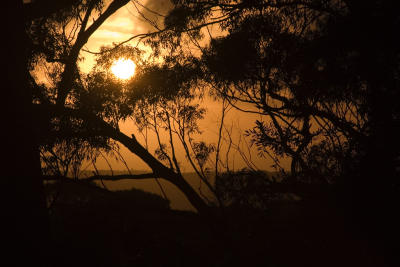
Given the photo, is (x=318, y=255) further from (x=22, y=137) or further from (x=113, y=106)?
(x=22, y=137)

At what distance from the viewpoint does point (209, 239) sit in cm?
1178

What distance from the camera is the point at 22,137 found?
1790mm

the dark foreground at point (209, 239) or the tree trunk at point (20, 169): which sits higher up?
the tree trunk at point (20, 169)

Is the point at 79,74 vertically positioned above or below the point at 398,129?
above

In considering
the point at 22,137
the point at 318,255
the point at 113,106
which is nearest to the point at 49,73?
the point at 113,106

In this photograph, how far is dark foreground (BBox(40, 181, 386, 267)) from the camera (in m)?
4.18

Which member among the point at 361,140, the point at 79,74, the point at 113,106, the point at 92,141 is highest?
the point at 79,74

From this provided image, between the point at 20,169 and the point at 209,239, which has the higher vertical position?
the point at 20,169

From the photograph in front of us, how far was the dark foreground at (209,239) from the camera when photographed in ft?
13.7

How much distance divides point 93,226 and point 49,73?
29.7ft

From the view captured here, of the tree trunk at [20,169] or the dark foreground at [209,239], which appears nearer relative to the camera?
the tree trunk at [20,169]

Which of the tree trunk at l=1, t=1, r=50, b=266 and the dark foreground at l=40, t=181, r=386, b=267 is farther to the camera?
the dark foreground at l=40, t=181, r=386, b=267

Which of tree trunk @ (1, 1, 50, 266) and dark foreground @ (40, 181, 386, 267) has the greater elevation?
tree trunk @ (1, 1, 50, 266)

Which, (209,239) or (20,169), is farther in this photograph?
(209,239)
